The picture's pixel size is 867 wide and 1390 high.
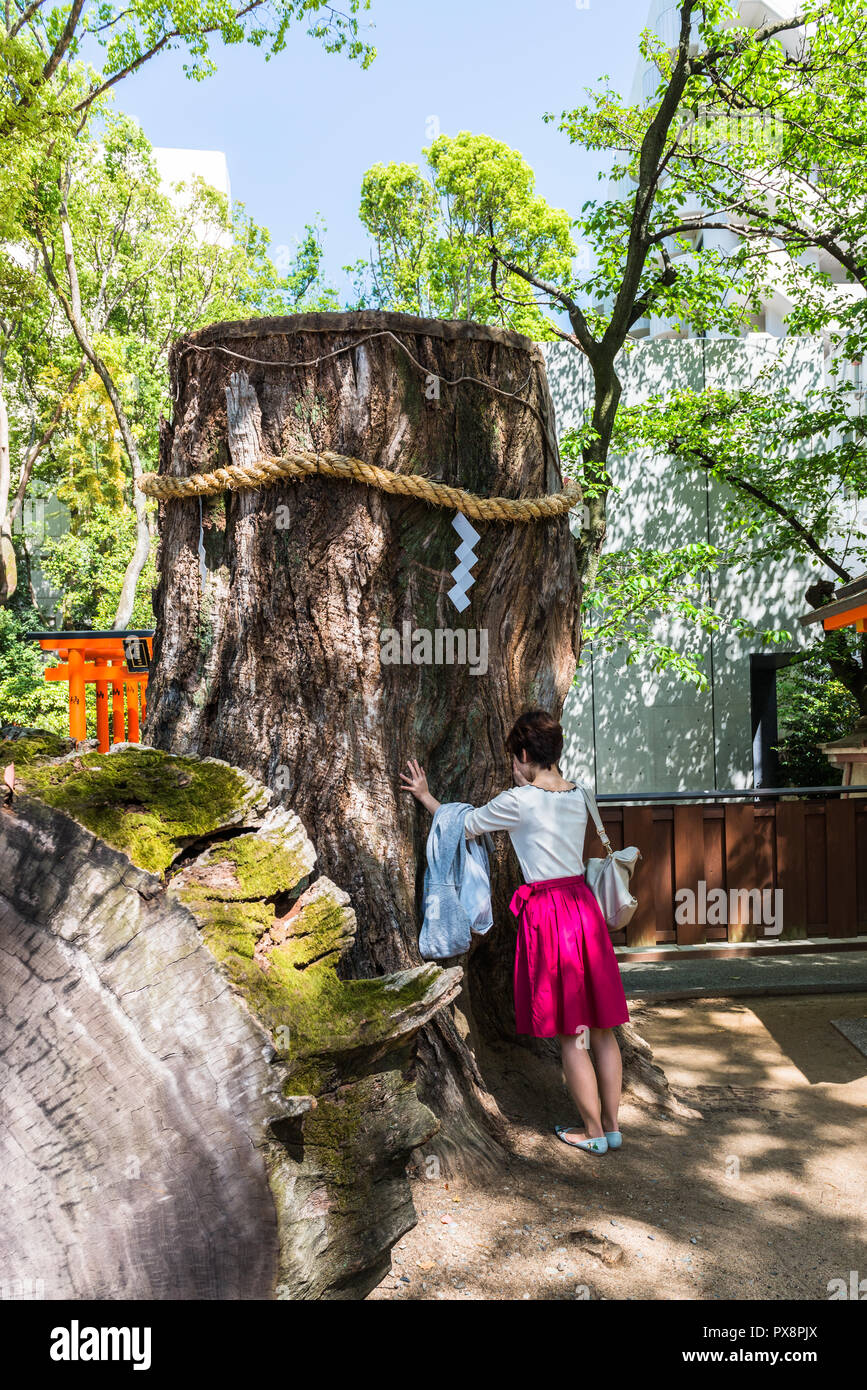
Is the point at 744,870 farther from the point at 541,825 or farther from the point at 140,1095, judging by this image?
the point at 140,1095

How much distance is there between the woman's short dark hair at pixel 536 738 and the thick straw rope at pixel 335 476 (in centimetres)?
69

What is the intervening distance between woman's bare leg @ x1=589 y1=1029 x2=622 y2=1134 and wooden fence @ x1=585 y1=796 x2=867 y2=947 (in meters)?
2.14

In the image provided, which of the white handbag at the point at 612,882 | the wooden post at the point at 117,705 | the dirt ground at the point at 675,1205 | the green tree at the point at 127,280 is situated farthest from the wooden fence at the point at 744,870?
the green tree at the point at 127,280

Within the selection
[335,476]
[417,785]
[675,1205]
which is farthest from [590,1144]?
[335,476]

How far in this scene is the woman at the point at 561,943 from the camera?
320 cm

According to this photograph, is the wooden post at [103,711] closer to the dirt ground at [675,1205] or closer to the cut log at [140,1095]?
the dirt ground at [675,1205]

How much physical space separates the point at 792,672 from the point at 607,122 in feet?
22.4

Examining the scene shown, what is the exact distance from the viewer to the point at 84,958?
1342 millimetres

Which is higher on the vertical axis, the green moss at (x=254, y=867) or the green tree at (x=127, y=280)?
the green tree at (x=127, y=280)

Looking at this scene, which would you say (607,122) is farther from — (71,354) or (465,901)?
(71,354)

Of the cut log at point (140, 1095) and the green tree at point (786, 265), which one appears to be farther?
the green tree at point (786, 265)

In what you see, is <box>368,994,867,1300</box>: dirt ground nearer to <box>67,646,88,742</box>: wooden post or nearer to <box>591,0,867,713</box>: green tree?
<box>67,646,88,742</box>: wooden post

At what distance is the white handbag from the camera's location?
3342 millimetres

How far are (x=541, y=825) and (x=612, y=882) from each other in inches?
15.8
